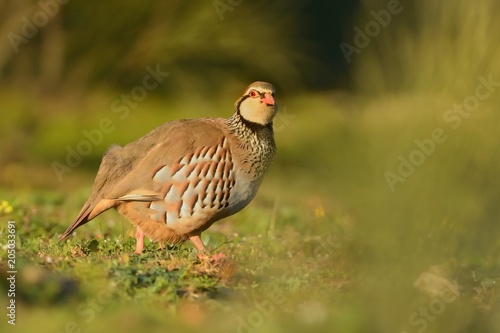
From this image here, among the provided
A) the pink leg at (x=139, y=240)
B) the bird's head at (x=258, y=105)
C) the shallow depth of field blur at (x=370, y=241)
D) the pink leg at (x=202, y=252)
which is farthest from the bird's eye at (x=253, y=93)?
the pink leg at (x=139, y=240)

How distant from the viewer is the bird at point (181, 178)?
6648mm

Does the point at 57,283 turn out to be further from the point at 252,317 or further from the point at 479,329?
the point at 479,329

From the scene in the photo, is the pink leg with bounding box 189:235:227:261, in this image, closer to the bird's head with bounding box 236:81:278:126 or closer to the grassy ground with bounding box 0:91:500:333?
the grassy ground with bounding box 0:91:500:333

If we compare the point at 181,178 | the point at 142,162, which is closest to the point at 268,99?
the point at 181,178

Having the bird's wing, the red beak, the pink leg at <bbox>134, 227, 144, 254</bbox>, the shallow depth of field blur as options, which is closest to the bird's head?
the red beak

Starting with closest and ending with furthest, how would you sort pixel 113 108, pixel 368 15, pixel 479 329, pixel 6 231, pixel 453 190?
pixel 479 329, pixel 453 190, pixel 368 15, pixel 6 231, pixel 113 108

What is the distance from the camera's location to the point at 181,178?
6.64 meters

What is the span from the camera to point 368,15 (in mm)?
6059

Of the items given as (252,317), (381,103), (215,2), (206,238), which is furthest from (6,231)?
(215,2)

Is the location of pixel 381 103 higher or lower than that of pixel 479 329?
higher

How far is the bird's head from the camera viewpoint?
7.09m

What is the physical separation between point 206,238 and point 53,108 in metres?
7.33

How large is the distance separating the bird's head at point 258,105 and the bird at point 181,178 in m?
0.01

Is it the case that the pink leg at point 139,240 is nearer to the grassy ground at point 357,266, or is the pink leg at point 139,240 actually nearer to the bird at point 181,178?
the bird at point 181,178
